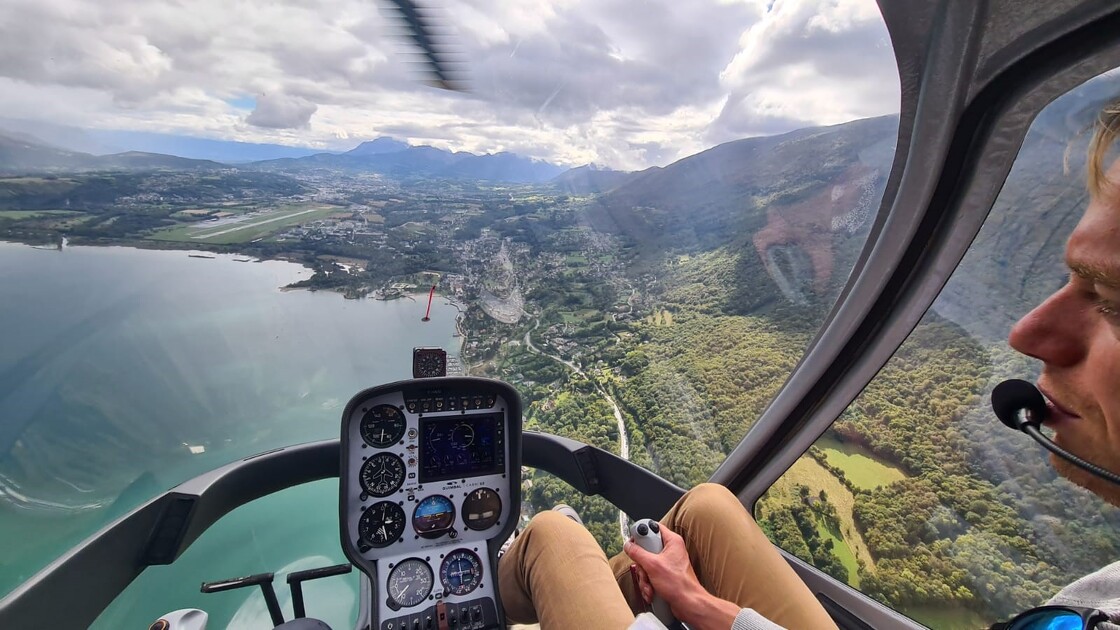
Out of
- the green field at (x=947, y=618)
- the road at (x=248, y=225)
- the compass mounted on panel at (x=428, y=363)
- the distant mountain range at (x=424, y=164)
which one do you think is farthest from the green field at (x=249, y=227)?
the green field at (x=947, y=618)

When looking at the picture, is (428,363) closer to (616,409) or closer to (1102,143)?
(616,409)

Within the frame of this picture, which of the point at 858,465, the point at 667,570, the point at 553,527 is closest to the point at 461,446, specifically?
the point at 553,527

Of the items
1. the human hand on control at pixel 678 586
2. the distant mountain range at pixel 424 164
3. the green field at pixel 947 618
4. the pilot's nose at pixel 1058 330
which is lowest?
the green field at pixel 947 618

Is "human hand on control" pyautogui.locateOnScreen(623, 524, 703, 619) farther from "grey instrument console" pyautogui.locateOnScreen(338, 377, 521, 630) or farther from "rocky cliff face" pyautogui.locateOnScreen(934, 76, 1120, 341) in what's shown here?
"rocky cliff face" pyautogui.locateOnScreen(934, 76, 1120, 341)

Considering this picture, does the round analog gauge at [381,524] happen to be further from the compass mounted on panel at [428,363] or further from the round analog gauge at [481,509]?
the compass mounted on panel at [428,363]

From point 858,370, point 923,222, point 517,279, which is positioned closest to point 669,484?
point 858,370

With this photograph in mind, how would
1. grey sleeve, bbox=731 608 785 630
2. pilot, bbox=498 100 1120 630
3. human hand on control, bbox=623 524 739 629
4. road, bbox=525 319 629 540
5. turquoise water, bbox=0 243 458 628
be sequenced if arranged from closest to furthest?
1. pilot, bbox=498 100 1120 630
2. grey sleeve, bbox=731 608 785 630
3. human hand on control, bbox=623 524 739 629
4. turquoise water, bbox=0 243 458 628
5. road, bbox=525 319 629 540

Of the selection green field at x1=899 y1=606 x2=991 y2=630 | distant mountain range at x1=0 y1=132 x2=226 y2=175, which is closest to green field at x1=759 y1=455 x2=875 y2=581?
green field at x1=899 y1=606 x2=991 y2=630
